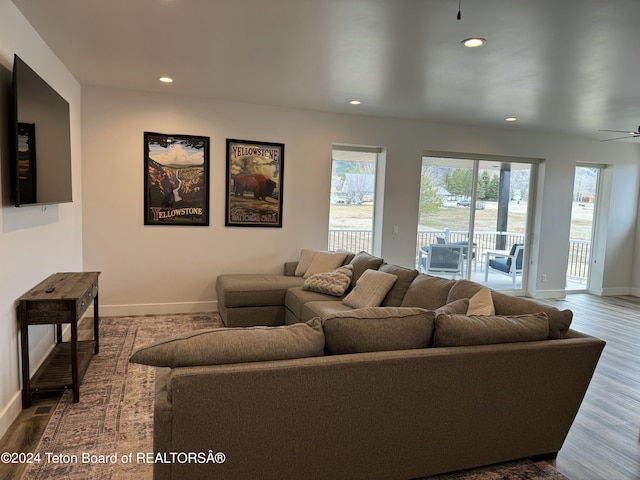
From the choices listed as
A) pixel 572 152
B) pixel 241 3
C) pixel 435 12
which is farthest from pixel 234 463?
pixel 572 152

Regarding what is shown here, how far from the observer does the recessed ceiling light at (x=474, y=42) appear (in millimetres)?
2877

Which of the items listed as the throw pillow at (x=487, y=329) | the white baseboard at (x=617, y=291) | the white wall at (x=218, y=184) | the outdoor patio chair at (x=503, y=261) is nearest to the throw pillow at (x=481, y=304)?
the throw pillow at (x=487, y=329)

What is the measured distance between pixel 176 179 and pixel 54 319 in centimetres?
247

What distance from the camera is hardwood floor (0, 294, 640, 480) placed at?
2331 millimetres

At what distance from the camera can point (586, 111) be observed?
4.94 metres

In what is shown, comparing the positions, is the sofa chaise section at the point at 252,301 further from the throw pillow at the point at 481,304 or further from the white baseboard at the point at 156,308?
the throw pillow at the point at 481,304

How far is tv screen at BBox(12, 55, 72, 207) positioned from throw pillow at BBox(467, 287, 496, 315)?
9.01 feet

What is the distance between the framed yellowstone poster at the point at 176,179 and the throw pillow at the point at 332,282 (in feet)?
5.33

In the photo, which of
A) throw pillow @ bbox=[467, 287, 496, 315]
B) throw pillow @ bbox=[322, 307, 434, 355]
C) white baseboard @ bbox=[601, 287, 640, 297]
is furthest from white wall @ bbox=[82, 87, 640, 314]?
throw pillow @ bbox=[322, 307, 434, 355]

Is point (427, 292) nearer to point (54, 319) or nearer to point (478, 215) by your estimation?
point (54, 319)

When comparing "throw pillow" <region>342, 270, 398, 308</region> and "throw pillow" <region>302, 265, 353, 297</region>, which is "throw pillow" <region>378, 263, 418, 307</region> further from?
"throw pillow" <region>302, 265, 353, 297</region>

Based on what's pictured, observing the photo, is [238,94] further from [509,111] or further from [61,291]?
[509,111]

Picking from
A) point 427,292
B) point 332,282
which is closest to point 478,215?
point 332,282

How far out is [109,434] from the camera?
2506mm
